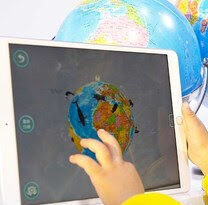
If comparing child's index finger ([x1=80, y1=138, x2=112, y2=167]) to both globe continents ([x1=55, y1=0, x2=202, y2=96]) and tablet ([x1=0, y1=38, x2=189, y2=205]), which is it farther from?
globe continents ([x1=55, y1=0, x2=202, y2=96])

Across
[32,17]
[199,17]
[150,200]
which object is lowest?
[150,200]

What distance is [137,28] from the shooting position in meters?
0.72

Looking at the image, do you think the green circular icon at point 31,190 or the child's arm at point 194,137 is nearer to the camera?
the green circular icon at point 31,190

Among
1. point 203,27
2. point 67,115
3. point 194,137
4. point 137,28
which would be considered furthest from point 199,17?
point 67,115

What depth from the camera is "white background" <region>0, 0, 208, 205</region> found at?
1.20 meters

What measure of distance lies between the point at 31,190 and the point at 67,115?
10 centimetres

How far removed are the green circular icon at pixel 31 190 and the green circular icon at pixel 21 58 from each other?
0.46 feet

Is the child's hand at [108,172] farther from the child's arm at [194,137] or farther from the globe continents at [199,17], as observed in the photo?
the globe continents at [199,17]

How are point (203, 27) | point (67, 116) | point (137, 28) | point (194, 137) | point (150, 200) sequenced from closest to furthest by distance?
1. point (150, 200)
2. point (67, 116)
3. point (194, 137)
4. point (137, 28)
5. point (203, 27)

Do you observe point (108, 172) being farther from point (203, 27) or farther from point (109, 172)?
point (203, 27)

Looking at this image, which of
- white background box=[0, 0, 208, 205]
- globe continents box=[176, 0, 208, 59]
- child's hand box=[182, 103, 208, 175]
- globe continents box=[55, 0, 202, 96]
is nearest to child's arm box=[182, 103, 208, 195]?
child's hand box=[182, 103, 208, 175]

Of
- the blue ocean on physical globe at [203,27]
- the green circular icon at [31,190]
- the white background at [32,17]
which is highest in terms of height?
the white background at [32,17]

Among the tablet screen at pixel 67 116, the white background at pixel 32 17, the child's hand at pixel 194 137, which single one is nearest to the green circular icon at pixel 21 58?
the tablet screen at pixel 67 116

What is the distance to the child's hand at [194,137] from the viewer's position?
57 cm
